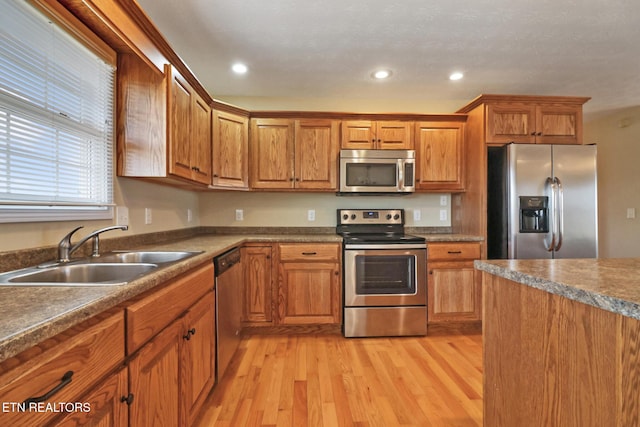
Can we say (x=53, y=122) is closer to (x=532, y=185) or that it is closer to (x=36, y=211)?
(x=36, y=211)

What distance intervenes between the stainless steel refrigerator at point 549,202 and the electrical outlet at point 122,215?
2.97 metres

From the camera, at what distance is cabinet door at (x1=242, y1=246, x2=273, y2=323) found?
256cm

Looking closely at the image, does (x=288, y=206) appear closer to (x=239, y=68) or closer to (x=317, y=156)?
(x=317, y=156)

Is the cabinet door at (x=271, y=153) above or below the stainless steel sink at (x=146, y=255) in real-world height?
above

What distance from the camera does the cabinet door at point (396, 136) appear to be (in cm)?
286

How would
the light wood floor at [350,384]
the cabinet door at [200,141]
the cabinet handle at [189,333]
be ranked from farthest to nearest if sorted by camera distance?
the cabinet door at [200,141]
the light wood floor at [350,384]
the cabinet handle at [189,333]

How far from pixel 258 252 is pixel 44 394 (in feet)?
6.49

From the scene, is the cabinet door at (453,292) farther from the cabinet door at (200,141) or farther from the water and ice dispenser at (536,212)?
the cabinet door at (200,141)

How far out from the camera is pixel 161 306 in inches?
42.3

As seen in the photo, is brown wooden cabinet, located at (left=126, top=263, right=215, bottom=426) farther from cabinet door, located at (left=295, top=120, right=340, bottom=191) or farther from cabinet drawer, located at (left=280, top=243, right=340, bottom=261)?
cabinet door, located at (left=295, top=120, right=340, bottom=191)

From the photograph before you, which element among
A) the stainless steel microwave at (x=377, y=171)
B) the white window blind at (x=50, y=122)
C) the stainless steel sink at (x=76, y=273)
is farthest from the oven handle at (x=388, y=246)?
the white window blind at (x=50, y=122)

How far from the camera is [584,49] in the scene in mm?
2188

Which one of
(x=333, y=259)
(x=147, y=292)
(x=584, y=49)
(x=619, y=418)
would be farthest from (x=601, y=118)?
(x=147, y=292)

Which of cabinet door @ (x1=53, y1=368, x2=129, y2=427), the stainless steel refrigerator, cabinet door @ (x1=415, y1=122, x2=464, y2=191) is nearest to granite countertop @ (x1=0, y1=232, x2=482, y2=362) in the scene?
cabinet door @ (x1=53, y1=368, x2=129, y2=427)
